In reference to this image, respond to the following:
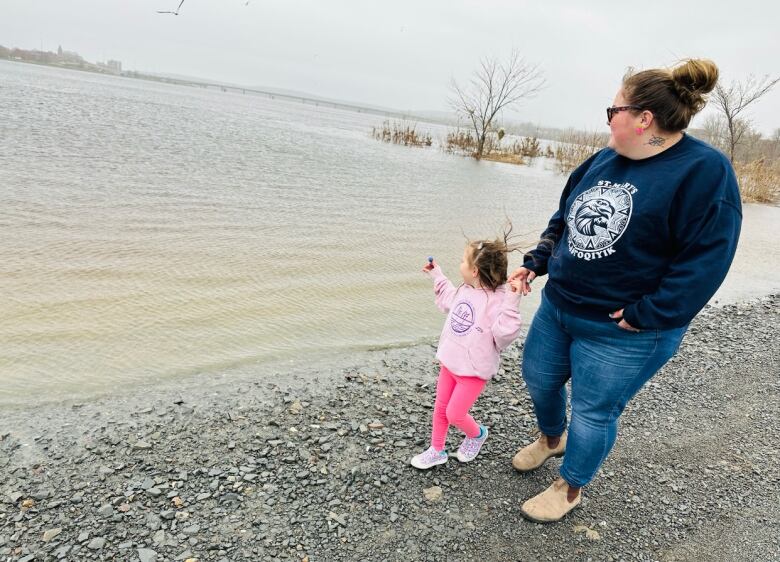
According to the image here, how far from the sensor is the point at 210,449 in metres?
2.95

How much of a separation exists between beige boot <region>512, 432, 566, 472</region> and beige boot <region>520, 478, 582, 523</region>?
0.98ft

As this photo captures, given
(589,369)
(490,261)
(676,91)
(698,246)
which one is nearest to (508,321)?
(490,261)

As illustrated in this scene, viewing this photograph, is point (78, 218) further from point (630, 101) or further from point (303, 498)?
point (630, 101)

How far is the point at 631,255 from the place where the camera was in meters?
2.00

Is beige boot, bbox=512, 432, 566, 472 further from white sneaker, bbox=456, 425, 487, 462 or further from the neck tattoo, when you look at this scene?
the neck tattoo

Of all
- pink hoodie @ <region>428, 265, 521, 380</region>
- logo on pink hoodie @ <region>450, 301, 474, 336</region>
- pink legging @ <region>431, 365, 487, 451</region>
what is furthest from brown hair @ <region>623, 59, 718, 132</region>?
pink legging @ <region>431, 365, 487, 451</region>

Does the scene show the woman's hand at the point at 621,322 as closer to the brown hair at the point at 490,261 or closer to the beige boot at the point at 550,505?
the brown hair at the point at 490,261

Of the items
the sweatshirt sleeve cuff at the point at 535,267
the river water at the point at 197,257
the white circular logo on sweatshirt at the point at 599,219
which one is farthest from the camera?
the river water at the point at 197,257

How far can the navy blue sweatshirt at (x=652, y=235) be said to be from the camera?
1816 millimetres

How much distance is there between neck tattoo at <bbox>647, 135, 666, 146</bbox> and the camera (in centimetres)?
194

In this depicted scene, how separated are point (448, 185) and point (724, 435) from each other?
1323 centimetres

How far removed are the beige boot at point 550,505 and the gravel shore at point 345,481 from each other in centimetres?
5

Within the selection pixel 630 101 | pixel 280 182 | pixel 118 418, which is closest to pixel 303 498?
pixel 118 418

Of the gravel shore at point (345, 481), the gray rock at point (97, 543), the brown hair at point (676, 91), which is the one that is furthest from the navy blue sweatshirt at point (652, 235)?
the gray rock at point (97, 543)
